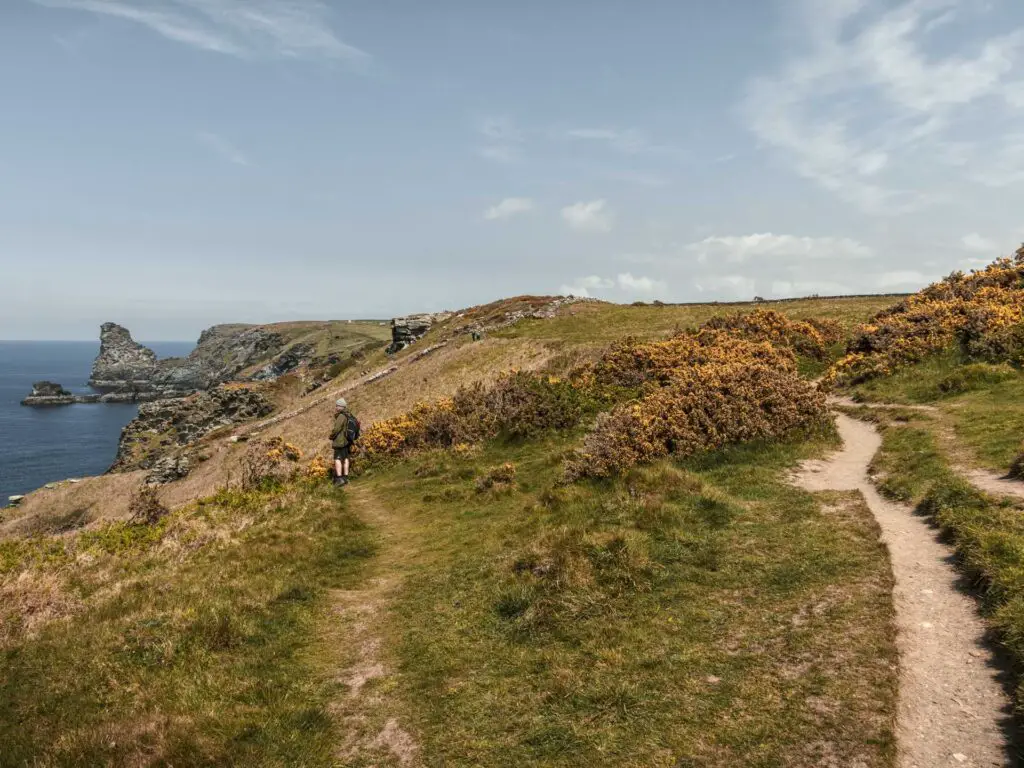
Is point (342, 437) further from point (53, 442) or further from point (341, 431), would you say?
point (53, 442)

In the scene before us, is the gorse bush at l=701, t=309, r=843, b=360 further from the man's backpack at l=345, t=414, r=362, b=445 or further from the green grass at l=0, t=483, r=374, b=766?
the green grass at l=0, t=483, r=374, b=766

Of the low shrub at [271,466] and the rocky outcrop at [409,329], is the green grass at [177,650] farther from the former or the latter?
the rocky outcrop at [409,329]

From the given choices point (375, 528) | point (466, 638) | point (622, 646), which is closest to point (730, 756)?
point (622, 646)

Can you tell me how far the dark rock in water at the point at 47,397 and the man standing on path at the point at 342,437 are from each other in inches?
8098

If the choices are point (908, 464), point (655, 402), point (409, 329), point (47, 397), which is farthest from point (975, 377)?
point (47, 397)

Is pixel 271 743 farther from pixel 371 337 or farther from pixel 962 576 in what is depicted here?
pixel 371 337

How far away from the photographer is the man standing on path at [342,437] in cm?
2122

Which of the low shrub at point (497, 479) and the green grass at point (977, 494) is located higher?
the green grass at point (977, 494)

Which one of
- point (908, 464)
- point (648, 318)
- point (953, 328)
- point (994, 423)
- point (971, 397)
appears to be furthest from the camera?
point (648, 318)

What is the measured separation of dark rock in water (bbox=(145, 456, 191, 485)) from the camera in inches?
1604

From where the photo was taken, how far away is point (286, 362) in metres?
173

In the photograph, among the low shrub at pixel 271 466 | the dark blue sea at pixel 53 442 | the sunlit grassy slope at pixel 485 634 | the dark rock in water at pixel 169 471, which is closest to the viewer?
the sunlit grassy slope at pixel 485 634

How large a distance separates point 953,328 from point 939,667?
22824mm

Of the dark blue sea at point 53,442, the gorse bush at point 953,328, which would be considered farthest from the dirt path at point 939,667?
the dark blue sea at point 53,442
